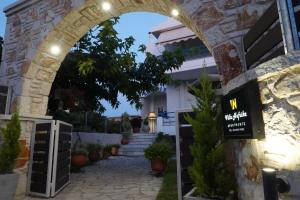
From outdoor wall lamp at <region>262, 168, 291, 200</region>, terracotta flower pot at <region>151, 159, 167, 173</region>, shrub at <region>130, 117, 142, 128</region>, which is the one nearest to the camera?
outdoor wall lamp at <region>262, 168, 291, 200</region>

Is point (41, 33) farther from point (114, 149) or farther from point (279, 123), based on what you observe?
point (114, 149)

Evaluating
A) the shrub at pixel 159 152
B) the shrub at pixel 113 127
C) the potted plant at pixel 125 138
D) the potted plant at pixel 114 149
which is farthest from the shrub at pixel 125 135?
the shrub at pixel 159 152

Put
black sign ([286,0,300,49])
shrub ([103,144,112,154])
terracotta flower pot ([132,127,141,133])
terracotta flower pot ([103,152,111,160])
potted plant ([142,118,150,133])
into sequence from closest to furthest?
black sign ([286,0,300,49]) < terracotta flower pot ([103,152,111,160]) < shrub ([103,144,112,154]) < potted plant ([142,118,150,133]) < terracotta flower pot ([132,127,141,133])

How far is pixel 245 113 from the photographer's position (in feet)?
7.21

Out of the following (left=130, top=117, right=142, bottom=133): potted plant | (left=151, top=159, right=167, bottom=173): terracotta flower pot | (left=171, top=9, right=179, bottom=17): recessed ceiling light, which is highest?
(left=171, top=9, right=179, bottom=17): recessed ceiling light

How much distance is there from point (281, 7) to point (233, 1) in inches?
51.4

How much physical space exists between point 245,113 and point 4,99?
4671 mm

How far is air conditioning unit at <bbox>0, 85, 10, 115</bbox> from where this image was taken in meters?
4.84

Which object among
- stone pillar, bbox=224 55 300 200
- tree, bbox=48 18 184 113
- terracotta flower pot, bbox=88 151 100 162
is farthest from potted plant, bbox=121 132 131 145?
stone pillar, bbox=224 55 300 200

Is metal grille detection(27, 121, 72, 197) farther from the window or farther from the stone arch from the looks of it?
the window

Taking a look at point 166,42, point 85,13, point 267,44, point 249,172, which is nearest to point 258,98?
point 267,44

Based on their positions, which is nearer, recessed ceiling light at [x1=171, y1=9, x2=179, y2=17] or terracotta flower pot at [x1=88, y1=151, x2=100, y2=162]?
recessed ceiling light at [x1=171, y1=9, x2=179, y2=17]

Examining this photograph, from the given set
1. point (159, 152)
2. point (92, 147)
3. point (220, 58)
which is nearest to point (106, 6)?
point (220, 58)

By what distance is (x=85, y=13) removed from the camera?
474 centimetres
